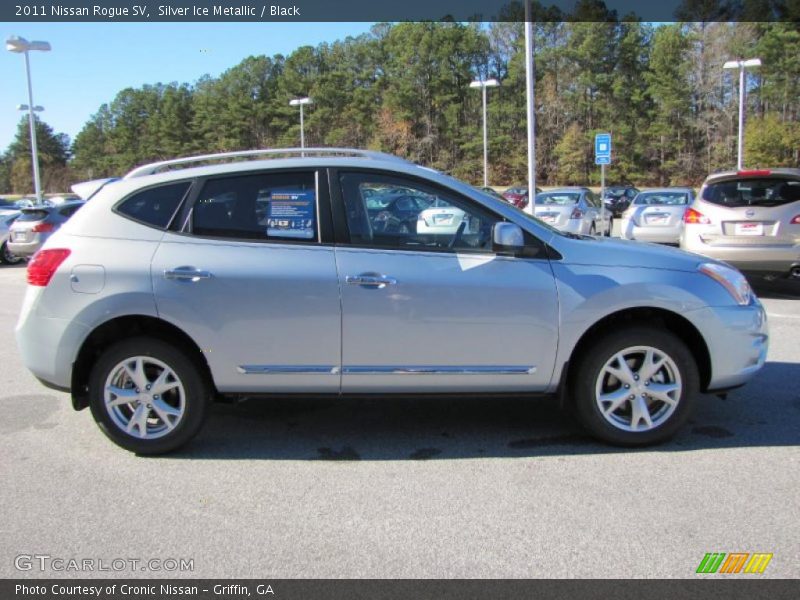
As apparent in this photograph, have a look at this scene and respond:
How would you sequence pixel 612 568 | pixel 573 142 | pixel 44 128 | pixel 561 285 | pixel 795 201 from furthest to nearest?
pixel 44 128
pixel 573 142
pixel 795 201
pixel 561 285
pixel 612 568

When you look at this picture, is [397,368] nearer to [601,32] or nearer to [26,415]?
[26,415]

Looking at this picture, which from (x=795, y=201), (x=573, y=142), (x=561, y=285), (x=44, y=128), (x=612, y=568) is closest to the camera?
(x=612, y=568)

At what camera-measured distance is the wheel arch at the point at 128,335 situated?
164 inches

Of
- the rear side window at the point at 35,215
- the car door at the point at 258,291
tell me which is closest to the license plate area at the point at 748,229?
the car door at the point at 258,291

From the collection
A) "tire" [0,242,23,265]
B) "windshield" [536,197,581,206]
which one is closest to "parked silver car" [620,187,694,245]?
"windshield" [536,197,581,206]

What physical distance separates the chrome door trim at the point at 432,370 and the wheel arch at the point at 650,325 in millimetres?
314

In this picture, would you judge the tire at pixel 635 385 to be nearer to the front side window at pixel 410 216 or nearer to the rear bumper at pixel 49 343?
the front side window at pixel 410 216

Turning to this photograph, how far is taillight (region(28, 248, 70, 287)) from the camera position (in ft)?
13.6

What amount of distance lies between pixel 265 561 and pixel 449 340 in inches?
Answer: 64.4

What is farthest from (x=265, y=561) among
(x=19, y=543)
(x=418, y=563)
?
(x=19, y=543)

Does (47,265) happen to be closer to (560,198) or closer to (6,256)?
(6,256)

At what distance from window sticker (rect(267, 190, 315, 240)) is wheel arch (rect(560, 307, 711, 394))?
1.77 meters

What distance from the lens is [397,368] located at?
13.4ft

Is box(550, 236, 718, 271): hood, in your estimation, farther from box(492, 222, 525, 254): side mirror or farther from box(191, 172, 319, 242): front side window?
box(191, 172, 319, 242): front side window
